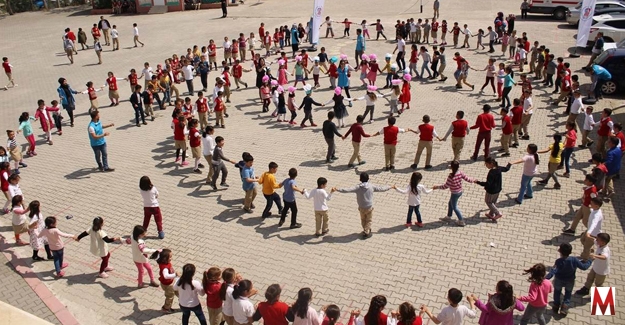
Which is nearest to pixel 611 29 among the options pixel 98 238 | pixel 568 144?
pixel 568 144

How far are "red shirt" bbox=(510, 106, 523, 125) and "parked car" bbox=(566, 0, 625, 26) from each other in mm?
18082

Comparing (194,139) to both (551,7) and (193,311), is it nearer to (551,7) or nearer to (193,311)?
(193,311)

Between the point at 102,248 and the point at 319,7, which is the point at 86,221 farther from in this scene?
the point at 319,7

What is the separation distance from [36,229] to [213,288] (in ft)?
15.7

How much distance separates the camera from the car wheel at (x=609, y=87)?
61.4 ft

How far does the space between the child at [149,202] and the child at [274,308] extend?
4618 mm

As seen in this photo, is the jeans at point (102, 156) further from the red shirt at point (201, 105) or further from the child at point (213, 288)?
the child at point (213, 288)

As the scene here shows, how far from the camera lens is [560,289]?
802cm

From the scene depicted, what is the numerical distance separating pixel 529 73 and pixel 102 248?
64.2 ft

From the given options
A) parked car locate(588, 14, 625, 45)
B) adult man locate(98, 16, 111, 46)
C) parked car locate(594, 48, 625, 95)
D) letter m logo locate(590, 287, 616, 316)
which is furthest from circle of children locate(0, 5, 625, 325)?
adult man locate(98, 16, 111, 46)

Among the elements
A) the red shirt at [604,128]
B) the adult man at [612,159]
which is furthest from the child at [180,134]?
the red shirt at [604,128]

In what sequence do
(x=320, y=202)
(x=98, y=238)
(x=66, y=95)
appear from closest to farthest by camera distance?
1. (x=98, y=238)
2. (x=320, y=202)
3. (x=66, y=95)

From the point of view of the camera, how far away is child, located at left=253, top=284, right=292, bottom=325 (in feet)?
21.9

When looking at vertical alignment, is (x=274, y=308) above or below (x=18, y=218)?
above
